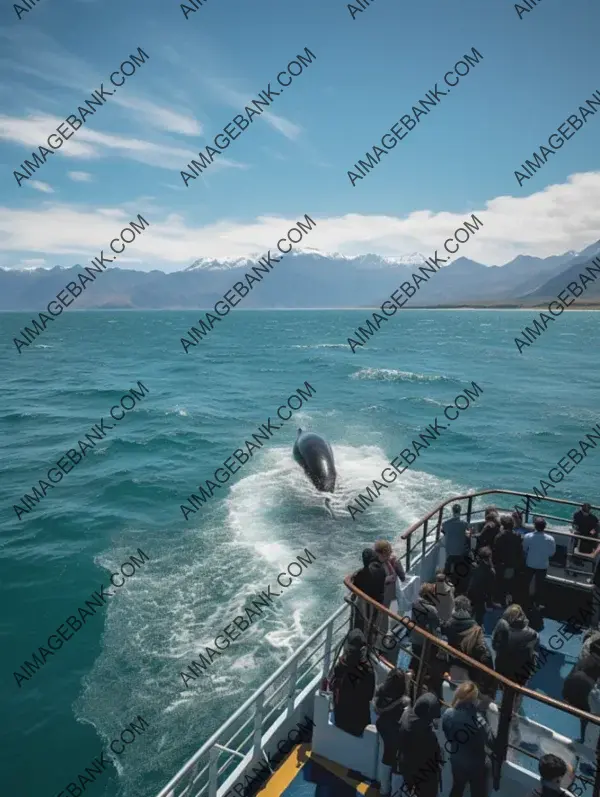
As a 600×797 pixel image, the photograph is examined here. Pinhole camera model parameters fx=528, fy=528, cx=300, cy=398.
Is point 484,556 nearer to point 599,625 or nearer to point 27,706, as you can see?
point 599,625

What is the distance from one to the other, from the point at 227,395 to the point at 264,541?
1454 inches

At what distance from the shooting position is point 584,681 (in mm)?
7348

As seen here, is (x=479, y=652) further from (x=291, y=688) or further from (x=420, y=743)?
(x=291, y=688)

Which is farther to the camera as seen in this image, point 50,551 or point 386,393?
point 386,393

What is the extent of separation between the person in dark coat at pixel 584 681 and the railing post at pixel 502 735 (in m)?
1.38

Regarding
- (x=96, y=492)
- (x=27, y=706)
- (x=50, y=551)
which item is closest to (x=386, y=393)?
(x=96, y=492)

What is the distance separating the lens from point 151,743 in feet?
42.6

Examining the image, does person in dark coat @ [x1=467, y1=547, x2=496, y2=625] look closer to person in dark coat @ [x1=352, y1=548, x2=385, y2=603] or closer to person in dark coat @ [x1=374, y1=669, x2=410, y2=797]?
person in dark coat @ [x1=352, y1=548, x2=385, y2=603]

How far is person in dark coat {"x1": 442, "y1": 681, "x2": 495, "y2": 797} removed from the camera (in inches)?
250

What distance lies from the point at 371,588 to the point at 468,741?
2602 mm

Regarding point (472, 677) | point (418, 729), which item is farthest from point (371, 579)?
point (418, 729)

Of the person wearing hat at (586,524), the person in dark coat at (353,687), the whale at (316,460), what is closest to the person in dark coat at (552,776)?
the person in dark coat at (353,687)

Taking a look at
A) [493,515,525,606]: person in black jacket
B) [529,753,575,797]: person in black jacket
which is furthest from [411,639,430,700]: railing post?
[493,515,525,606]: person in black jacket

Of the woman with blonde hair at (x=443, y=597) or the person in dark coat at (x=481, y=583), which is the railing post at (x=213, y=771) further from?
the person in dark coat at (x=481, y=583)
